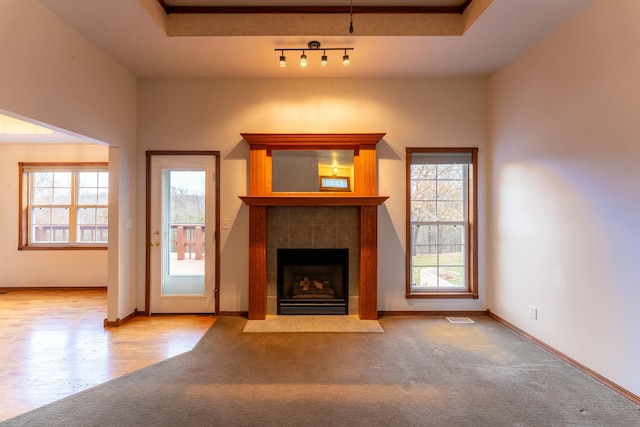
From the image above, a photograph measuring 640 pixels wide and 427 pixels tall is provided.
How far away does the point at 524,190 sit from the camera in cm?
330

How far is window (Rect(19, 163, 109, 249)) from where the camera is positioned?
17.5ft

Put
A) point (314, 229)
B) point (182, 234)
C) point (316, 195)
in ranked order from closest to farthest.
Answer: point (316, 195) < point (314, 229) < point (182, 234)

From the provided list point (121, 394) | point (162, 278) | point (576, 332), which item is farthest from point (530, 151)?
point (162, 278)

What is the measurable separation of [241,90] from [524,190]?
3395mm

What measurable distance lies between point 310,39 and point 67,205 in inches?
198

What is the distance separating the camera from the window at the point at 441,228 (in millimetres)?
3988

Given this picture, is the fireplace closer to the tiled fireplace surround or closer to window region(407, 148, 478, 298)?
the tiled fireplace surround

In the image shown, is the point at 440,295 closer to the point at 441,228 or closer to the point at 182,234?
the point at 441,228

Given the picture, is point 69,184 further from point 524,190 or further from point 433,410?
point 524,190

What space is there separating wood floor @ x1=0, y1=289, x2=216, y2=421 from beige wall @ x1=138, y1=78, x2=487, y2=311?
2.05ft

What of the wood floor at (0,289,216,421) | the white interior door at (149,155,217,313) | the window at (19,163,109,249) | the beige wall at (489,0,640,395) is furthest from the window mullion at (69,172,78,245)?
the beige wall at (489,0,640,395)

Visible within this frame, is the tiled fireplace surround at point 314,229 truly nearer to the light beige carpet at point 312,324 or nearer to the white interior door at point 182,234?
the light beige carpet at point 312,324

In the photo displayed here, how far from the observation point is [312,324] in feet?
11.8

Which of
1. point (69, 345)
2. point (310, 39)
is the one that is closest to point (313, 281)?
point (69, 345)
